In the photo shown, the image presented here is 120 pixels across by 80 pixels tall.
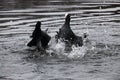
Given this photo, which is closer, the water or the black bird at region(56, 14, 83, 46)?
the water

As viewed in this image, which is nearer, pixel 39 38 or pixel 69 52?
pixel 39 38

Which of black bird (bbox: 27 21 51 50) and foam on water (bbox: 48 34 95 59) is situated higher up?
black bird (bbox: 27 21 51 50)

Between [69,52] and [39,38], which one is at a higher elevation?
[39,38]

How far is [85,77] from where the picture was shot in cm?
985

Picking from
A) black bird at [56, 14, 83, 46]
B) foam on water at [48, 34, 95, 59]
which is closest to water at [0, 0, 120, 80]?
foam on water at [48, 34, 95, 59]

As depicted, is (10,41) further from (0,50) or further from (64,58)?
(64,58)

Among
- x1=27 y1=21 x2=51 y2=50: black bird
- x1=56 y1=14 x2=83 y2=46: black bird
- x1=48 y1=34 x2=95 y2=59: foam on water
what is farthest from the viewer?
x1=56 y1=14 x2=83 y2=46: black bird

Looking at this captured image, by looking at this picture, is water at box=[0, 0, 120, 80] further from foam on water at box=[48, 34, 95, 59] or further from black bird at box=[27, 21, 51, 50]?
black bird at box=[27, 21, 51, 50]

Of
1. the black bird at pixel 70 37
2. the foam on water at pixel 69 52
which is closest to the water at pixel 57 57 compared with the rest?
the foam on water at pixel 69 52

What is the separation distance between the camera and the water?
10195 millimetres

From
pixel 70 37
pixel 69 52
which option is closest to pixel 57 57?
pixel 69 52

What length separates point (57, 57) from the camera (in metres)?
12.1

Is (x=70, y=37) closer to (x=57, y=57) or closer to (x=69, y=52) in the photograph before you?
(x=69, y=52)

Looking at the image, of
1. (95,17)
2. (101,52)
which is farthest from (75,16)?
(101,52)
